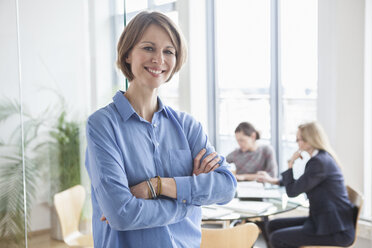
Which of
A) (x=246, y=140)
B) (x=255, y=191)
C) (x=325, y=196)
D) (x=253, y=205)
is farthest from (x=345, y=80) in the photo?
Result: (x=253, y=205)

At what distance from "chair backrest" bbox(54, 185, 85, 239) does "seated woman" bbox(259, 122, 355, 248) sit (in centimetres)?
161

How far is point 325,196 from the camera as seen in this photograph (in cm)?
311

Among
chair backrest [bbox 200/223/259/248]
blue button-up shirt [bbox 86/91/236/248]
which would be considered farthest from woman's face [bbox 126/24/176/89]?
chair backrest [bbox 200/223/259/248]

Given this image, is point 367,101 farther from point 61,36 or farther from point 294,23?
point 61,36

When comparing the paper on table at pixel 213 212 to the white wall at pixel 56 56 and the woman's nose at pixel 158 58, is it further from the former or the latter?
the woman's nose at pixel 158 58

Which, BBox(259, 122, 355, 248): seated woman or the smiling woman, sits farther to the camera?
BBox(259, 122, 355, 248): seated woman

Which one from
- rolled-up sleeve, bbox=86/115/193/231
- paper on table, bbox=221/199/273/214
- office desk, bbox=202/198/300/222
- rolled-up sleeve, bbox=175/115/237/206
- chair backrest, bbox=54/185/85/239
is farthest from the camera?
paper on table, bbox=221/199/273/214

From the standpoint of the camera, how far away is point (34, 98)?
6.98ft

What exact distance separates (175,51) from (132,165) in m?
0.44

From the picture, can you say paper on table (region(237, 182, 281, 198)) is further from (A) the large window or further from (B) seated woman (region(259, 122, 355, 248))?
(A) the large window

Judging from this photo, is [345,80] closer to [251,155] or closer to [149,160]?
[251,155]

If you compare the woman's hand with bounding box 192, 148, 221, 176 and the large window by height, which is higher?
the large window

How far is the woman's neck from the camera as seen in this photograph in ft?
4.89

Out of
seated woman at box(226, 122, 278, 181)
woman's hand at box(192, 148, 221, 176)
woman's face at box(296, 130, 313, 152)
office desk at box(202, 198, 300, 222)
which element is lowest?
office desk at box(202, 198, 300, 222)
